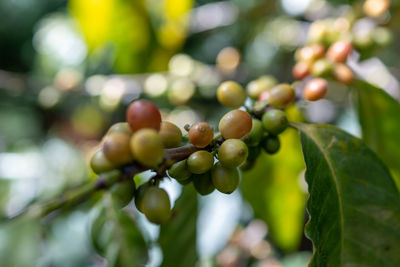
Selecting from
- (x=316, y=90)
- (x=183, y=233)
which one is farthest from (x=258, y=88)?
(x=183, y=233)

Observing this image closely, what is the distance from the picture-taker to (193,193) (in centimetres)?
112

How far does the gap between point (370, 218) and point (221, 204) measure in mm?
901

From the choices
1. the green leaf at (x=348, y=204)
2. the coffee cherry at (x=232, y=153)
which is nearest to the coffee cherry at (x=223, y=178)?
the coffee cherry at (x=232, y=153)

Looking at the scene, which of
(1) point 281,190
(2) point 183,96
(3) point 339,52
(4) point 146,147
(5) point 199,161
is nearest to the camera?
(4) point 146,147

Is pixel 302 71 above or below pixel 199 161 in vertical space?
below

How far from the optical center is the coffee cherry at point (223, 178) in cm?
68

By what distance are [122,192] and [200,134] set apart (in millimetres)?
168

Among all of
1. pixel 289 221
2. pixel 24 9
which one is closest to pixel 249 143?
pixel 289 221

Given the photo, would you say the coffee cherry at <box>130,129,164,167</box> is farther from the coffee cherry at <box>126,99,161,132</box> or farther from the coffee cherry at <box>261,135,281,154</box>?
the coffee cherry at <box>261,135,281,154</box>

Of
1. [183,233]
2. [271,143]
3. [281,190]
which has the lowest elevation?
[281,190]

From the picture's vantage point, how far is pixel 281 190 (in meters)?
1.30

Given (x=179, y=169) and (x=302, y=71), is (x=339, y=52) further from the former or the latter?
(x=179, y=169)

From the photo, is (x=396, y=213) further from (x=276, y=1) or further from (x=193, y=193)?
(x=276, y=1)

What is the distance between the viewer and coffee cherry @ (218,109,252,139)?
698 millimetres
